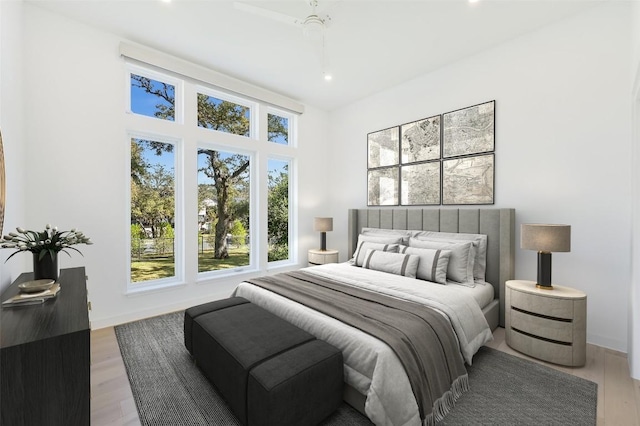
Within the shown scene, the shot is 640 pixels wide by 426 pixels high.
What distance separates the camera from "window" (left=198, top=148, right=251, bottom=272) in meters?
3.94

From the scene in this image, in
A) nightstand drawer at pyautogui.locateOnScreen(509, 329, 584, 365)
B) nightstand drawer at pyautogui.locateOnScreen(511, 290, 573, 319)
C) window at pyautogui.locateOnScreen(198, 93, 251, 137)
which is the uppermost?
window at pyautogui.locateOnScreen(198, 93, 251, 137)

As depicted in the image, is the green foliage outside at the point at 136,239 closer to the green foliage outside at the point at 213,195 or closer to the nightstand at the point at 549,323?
the green foliage outside at the point at 213,195

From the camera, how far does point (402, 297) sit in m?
2.38

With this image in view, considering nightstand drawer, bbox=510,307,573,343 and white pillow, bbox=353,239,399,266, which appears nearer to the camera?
nightstand drawer, bbox=510,307,573,343

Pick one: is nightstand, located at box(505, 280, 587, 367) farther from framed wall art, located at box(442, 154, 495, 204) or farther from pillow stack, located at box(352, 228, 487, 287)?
framed wall art, located at box(442, 154, 495, 204)

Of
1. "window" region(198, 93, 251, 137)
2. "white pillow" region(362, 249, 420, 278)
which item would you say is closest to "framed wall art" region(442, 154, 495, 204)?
"white pillow" region(362, 249, 420, 278)

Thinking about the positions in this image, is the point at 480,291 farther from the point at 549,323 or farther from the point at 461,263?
the point at 549,323

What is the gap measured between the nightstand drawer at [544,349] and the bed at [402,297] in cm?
25

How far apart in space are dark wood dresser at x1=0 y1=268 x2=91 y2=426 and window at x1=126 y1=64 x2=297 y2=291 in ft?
7.81

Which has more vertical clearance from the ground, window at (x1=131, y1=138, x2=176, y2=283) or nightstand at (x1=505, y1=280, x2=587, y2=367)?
window at (x1=131, y1=138, x2=176, y2=283)

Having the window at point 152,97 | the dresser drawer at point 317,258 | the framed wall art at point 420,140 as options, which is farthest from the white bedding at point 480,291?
the window at point 152,97

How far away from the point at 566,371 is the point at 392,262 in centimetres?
165

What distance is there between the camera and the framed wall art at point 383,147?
163 inches

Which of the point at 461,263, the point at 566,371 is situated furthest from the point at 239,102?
the point at 566,371
